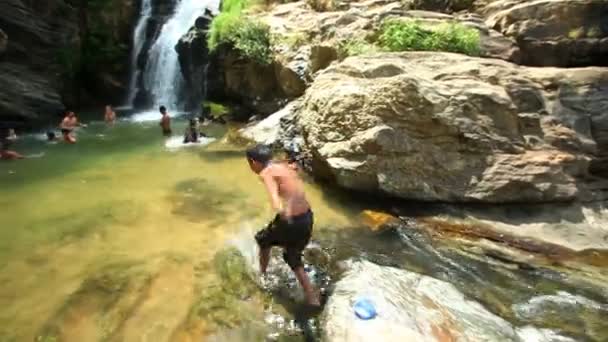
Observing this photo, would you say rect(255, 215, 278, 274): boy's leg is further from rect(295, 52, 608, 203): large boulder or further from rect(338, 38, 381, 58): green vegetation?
rect(338, 38, 381, 58): green vegetation

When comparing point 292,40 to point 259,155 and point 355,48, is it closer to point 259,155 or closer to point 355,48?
point 355,48

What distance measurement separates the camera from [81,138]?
1422cm

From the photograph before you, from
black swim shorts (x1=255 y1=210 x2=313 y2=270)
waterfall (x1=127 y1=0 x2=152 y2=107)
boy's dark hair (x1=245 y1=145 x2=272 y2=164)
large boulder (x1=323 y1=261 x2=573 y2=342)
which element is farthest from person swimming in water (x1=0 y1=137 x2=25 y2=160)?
large boulder (x1=323 y1=261 x2=573 y2=342)

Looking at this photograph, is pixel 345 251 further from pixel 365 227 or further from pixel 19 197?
pixel 19 197

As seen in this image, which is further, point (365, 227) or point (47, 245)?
point (365, 227)

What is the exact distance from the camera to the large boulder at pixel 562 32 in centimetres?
852

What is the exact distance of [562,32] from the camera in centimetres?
867

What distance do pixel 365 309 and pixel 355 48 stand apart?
23.4 ft

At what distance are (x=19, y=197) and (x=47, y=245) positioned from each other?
2.77m

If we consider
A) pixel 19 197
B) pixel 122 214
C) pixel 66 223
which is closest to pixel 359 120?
pixel 122 214

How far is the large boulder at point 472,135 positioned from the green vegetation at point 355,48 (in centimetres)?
232

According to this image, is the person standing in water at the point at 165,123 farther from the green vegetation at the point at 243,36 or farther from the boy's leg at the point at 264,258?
the boy's leg at the point at 264,258

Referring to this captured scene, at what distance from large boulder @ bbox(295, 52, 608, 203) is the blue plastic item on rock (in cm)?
311

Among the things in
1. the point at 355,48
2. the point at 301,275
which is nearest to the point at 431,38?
the point at 355,48
